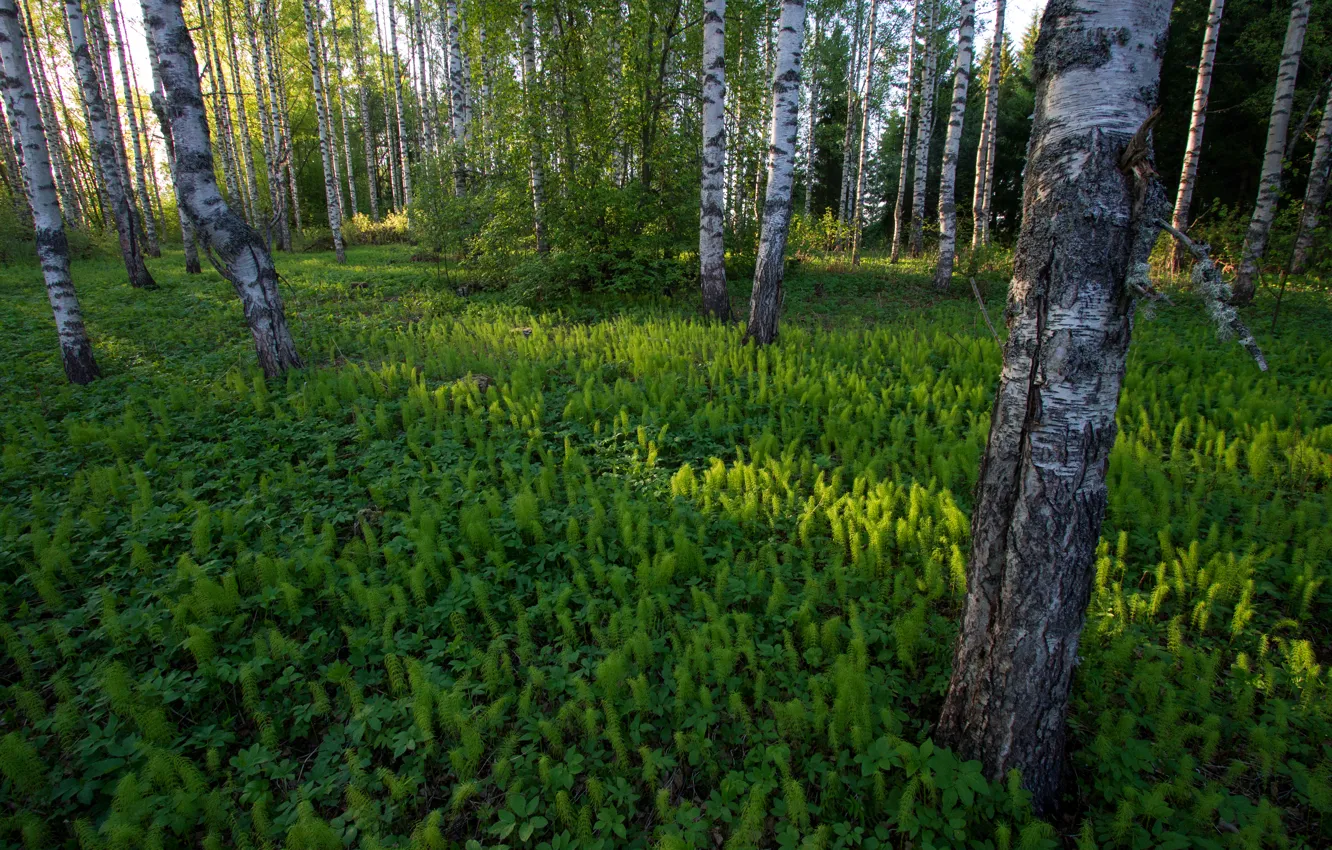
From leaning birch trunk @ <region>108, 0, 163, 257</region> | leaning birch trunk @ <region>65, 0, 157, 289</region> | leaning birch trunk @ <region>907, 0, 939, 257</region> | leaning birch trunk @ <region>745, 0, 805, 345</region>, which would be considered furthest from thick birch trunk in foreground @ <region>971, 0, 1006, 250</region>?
leaning birch trunk @ <region>108, 0, 163, 257</region>

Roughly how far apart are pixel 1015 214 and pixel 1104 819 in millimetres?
27755

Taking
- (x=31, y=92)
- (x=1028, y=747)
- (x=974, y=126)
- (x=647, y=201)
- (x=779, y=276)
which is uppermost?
(x=974, y=126)

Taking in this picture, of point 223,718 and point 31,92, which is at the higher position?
point 31,92

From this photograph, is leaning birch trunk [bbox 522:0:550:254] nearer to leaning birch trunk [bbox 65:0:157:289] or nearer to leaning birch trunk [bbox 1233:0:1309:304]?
leaning birch trunk [bbox 65:0:157:289]

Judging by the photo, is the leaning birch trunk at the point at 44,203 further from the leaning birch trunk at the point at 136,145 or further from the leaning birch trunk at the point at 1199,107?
the leaning birch trunk at the point at 1199,107

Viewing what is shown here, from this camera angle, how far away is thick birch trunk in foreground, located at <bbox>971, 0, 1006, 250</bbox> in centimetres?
1438

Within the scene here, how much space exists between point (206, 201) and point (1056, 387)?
8294 millimetres

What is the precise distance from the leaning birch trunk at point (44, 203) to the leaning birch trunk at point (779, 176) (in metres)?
8.29

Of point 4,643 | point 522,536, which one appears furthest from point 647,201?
point 4,643

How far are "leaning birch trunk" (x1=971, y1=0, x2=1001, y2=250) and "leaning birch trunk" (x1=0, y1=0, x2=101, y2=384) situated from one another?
16488mm

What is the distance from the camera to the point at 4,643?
352 cm

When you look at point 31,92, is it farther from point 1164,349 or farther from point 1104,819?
point 1164,349

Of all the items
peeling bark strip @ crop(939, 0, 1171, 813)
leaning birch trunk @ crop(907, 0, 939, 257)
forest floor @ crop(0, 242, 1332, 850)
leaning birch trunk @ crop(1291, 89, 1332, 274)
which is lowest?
forest floor @ crop(0, 242, 1332, 850)

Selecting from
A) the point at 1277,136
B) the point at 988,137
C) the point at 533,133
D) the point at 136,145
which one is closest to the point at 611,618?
the point at 533,133
